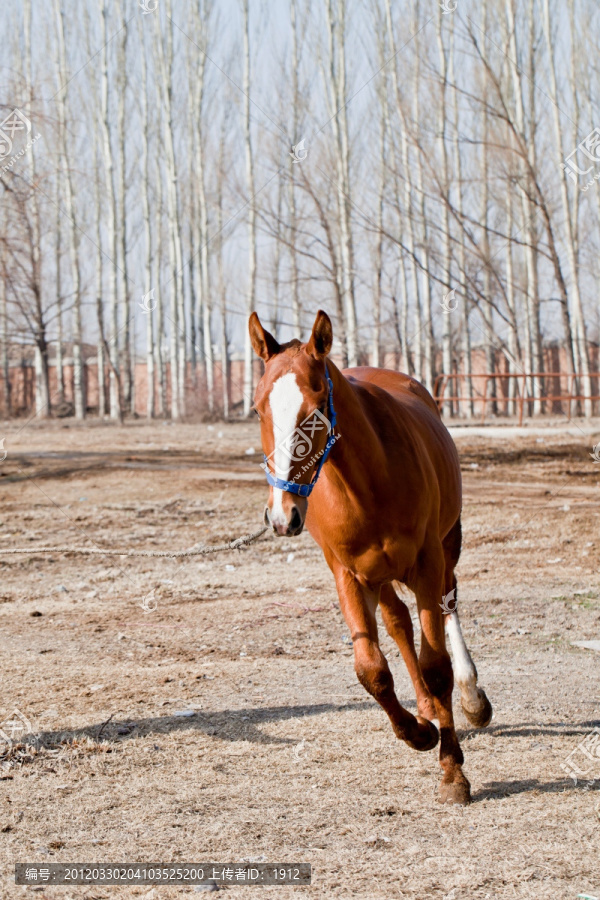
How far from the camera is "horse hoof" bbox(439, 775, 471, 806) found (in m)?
4.18

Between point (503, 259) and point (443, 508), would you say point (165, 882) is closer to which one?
point (443, 508)

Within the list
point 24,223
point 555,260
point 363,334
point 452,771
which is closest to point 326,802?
point 452,771

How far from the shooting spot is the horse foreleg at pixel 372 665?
4281mm

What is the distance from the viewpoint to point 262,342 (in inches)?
161

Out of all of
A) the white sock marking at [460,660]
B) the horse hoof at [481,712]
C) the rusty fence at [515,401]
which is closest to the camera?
the horse hoof at [481,712]

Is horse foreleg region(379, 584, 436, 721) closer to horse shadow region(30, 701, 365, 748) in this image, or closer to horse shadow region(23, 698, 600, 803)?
horse shadow region(23, 698, 600, 803)

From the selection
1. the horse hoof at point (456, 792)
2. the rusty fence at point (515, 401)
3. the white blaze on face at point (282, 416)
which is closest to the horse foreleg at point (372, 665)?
the horse hoof at point (456, 792)

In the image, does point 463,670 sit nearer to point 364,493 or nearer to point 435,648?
point 435,648

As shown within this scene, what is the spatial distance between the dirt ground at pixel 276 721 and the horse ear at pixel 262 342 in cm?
193

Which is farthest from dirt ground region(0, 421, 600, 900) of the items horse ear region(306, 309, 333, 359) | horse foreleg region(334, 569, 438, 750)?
horse ear region(306, 309, 333, 359)

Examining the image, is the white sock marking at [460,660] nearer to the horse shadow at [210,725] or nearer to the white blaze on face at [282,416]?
the horse shadow at [210,725]

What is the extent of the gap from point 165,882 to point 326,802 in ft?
3.12

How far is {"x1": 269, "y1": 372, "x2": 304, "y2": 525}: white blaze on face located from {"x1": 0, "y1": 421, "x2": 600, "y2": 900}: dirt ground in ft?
4.68

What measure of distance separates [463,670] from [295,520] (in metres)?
2.17
